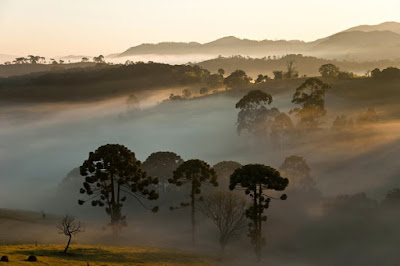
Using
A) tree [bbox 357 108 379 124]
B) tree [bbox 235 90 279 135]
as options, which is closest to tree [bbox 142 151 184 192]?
tree [bbox 235 90 279 135]

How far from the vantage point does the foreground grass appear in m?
56.6

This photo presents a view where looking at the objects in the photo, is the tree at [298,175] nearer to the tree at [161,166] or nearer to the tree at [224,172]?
the tree at [224,172]

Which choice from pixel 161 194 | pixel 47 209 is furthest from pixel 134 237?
pixel 47 209

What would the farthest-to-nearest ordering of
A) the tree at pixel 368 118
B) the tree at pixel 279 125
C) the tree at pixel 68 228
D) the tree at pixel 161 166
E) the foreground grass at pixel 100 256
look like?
the tree at pixel 368 118
the tree at pixel 279 125
the tree at pixel 161 166
the tree at pixel 68 228
the foreground grass at pixel 100 256

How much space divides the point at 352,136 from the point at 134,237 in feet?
306

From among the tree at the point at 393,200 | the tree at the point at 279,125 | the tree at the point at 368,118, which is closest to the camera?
the tree at the point at 393,200

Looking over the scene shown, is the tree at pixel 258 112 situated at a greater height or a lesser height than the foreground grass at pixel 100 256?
greater

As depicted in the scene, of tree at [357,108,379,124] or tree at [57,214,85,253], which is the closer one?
tree at [57,214,85,253]

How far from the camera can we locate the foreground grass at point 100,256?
56644 mm

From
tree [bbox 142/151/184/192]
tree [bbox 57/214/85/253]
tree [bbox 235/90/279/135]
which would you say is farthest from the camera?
tree [bbox 235/90/279/135]

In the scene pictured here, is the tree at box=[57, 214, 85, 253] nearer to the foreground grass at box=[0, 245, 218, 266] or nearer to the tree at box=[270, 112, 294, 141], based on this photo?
the foreground grass at box=[0, 245, 218, 266]

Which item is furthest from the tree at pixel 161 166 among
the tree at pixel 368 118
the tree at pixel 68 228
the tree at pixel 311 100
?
the tree at pixel 368 118

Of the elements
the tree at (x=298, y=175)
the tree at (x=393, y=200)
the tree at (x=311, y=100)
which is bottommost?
the tree at (x=393, y=200)

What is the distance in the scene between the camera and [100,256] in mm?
65812
